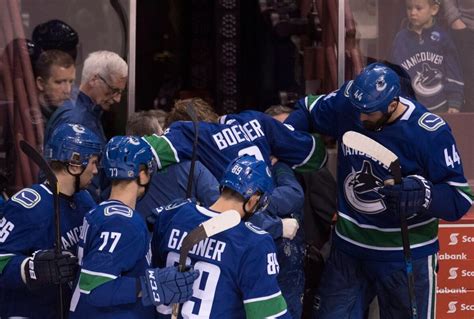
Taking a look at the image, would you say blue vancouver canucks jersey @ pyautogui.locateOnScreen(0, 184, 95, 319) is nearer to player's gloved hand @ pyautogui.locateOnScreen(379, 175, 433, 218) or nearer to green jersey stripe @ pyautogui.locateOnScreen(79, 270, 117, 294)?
green jersey stripe @ pyautogui.locateOnScreen(79, 270, 117, 294)

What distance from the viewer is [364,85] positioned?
561 cm

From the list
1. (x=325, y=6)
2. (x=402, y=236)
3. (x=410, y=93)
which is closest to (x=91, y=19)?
(x=325, y=6)

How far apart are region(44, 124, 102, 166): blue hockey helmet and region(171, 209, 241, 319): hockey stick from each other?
73cm

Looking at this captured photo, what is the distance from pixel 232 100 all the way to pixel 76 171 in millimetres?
3860

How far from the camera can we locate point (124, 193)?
5027 mm

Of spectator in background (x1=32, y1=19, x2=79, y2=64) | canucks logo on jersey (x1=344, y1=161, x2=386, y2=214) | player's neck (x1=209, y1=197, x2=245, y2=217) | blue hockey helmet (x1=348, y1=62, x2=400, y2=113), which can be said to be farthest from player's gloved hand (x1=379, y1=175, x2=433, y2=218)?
spectator in background (x1=32, y1=19, x2=79, y2=64)

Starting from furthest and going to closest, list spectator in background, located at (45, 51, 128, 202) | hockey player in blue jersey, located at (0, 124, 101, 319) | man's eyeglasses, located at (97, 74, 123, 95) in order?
man's eyeglasses, located at (97, 74, 123, 95)
spectator in background, located at (45, 51, 128, 202)
hockey player in blue jersey, located at (0, 124, 101, 319)

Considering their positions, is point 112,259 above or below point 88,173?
below

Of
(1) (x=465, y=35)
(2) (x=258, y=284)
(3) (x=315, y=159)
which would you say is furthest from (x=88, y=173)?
(1) (x=465, y=35)

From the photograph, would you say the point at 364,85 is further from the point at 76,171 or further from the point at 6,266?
the point at 6,266

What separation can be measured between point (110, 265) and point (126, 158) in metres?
0.46

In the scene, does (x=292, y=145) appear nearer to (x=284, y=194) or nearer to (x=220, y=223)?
(x=284, y=194)

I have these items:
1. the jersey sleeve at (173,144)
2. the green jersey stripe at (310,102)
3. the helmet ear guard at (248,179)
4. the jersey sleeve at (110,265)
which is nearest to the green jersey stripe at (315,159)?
the green jersey stripe at (310,102)

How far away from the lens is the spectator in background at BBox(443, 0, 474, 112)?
6.92m
